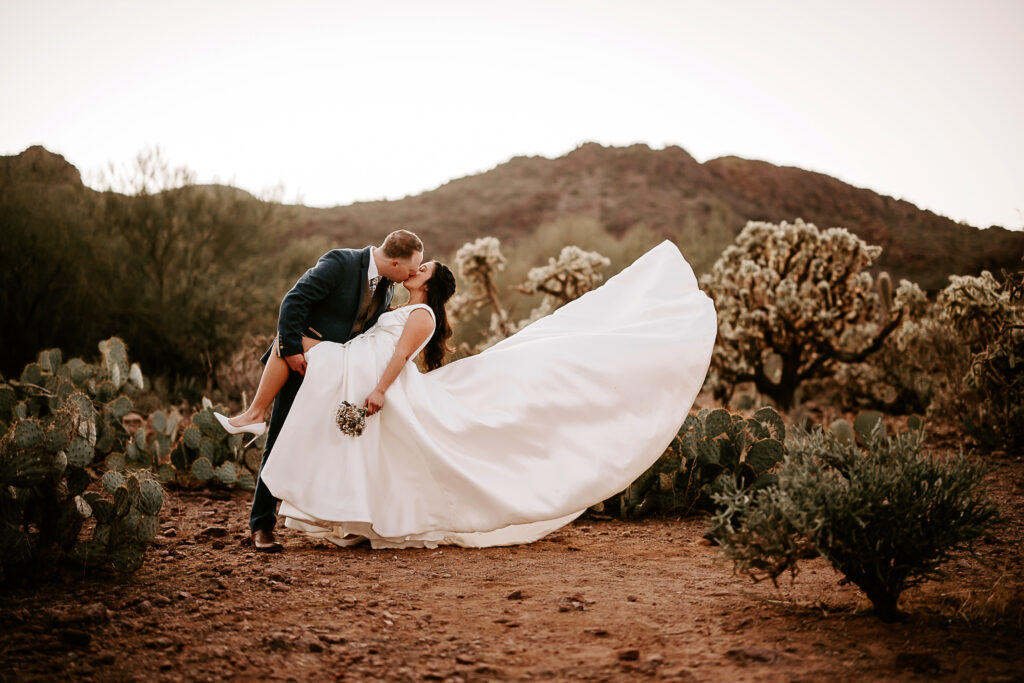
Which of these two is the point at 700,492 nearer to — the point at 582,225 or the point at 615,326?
the point at 615,326

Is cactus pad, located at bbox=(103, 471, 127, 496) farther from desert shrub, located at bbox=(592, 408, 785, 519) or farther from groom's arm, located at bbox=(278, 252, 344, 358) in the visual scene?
desert shrub, located at bbox=(592, 408, 785, 519)

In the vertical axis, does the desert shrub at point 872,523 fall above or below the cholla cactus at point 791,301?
below

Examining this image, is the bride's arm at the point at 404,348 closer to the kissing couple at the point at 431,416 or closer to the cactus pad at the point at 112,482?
the kissing couple at the point at 431,416

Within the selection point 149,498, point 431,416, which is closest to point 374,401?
point 431,416

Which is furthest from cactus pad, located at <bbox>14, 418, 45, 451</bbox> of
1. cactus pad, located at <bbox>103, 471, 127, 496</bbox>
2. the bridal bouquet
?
the bridal bouquet

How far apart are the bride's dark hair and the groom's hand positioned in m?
0.89

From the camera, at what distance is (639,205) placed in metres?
39.2

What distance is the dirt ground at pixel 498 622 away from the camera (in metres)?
2.62

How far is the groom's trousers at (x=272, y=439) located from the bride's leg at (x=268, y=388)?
0.04 metres

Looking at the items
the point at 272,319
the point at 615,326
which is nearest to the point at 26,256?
the point at 272,319

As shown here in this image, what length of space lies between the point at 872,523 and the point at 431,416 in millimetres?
2528

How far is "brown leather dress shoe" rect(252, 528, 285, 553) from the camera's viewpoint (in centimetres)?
436

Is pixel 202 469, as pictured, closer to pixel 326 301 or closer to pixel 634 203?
pixel 326 301

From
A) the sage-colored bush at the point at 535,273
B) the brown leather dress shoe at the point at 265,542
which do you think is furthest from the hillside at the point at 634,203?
the brown leather dress shoe at the point at 265,542
